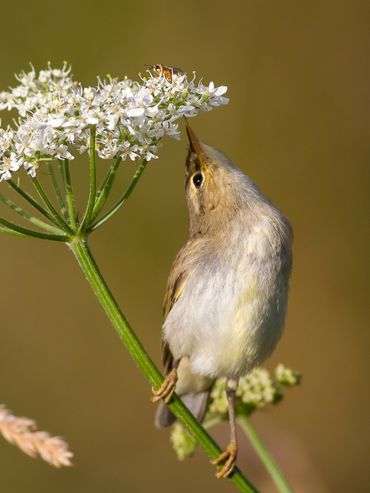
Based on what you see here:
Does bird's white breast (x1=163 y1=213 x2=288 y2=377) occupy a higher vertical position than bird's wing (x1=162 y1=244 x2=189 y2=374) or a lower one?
lower

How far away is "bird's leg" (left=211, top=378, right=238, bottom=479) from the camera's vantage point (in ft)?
7.88

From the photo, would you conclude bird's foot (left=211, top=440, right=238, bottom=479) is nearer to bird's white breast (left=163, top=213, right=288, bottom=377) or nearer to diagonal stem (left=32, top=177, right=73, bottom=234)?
Answer: bird's white breast (left=163, top=213, right=288, bottom=377)

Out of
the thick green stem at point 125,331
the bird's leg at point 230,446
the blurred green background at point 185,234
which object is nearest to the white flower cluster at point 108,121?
the thick green stem at point 125,331

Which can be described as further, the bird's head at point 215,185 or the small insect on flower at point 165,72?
the bird's head at point 215,185

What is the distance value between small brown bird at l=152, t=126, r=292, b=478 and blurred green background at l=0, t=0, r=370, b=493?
8.92ft

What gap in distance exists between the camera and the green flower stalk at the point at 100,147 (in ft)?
6.66

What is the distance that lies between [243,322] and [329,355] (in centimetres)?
342

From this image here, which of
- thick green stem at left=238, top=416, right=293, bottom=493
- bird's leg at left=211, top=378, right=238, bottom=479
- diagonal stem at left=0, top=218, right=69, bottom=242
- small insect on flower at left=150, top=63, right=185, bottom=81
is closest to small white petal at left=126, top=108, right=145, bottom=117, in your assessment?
small insect on flower at left=150, top=63, right=185, bottom=81

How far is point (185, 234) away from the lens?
569 centimetres

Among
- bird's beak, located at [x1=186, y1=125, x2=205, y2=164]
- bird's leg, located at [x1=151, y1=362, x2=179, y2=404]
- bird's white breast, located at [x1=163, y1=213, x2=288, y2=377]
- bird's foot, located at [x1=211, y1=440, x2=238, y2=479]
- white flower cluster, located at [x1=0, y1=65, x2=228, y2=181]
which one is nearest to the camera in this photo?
white flower cluster, located at [x1=0, y1=65, x2=228, y2=181]

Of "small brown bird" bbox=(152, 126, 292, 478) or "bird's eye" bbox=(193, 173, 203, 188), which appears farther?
"bird's eye" bbox=(193, 173, 203, 188)

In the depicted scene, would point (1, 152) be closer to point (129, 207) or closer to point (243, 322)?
point (243, 322)

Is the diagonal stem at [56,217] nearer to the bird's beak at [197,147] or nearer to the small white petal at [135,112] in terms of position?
the small white petal at [135,112]

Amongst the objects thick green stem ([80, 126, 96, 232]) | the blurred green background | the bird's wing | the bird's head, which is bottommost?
thick green stem ([80, 126, 96, 232])
